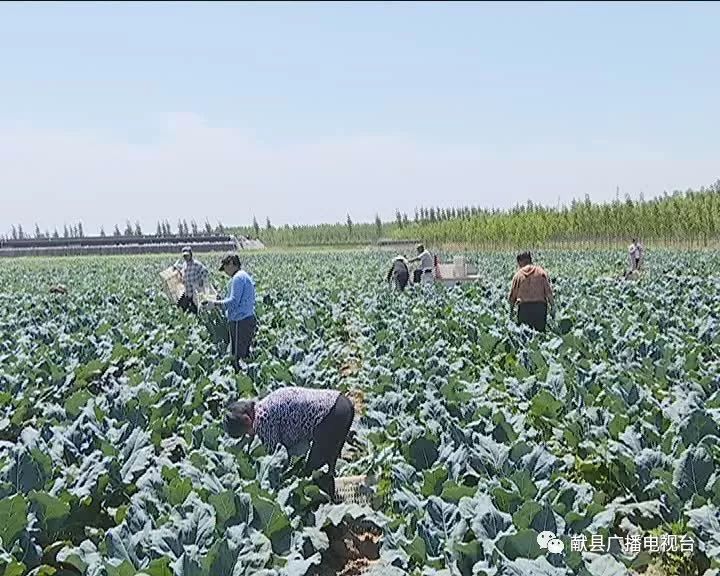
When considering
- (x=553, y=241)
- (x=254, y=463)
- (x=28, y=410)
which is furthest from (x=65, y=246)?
(x=254, y=463)

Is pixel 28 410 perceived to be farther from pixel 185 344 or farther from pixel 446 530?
pixel 446 530

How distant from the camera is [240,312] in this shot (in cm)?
1020

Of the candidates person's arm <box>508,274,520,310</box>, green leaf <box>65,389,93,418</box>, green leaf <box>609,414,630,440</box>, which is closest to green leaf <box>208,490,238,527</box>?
green leaf <box>609,414,630,440</box>

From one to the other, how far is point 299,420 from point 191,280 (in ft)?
28.8

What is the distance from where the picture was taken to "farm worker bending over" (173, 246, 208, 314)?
13.8 meters

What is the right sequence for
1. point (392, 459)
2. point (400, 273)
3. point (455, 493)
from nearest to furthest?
A: point (455, 493) < point (392, 459) < point (400, 273)

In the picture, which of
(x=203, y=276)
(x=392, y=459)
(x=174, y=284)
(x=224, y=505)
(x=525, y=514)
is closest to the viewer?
(x=525, y=514)

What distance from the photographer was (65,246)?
64750mm

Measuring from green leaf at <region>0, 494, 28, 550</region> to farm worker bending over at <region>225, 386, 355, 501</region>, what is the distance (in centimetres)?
147

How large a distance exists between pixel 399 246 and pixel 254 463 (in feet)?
193

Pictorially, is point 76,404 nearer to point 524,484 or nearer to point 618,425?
point 524,484

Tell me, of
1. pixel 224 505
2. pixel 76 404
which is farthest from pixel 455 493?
pixel 76 404

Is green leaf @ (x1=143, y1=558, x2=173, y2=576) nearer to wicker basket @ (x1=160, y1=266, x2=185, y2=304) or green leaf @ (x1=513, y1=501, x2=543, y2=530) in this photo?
green leaf @ (x1=513, y1=501, x2=543, y2=530)

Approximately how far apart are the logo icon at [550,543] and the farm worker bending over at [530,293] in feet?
23.0
